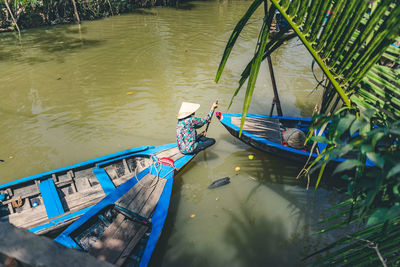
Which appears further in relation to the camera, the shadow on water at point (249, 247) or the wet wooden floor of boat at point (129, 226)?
the shadow on water at point (249, 247)

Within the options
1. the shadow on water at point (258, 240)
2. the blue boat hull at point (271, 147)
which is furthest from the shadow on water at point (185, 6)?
the shadow on water at point (258, 240)

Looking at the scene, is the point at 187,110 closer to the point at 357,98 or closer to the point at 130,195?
the point at 130,195

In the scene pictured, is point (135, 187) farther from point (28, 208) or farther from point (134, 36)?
point (134, 36)

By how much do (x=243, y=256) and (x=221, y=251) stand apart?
1.19 feet

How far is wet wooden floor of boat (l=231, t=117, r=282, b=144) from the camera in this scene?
5.93 metres

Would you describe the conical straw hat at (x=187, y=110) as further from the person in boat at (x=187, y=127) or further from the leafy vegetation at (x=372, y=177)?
the leafy vegetation at (x=372, y=177)

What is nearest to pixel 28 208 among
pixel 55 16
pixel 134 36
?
pixel 134 36

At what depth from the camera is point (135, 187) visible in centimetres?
459

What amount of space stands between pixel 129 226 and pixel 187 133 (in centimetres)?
215

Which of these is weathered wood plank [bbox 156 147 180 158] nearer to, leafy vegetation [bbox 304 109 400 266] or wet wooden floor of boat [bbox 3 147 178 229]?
wet wooden floor of boat [bbox 3 147 178 229]

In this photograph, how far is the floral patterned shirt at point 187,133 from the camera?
5289mm

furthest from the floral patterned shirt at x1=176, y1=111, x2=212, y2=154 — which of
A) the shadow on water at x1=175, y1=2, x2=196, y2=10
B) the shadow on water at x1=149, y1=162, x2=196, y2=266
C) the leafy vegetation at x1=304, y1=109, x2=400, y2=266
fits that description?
the shadow on water at x1=175, y1=2, x2=196, y2=10

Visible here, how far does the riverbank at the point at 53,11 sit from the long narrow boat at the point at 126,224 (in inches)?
575

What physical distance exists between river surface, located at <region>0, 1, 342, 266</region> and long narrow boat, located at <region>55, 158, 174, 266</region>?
1.78 feet
